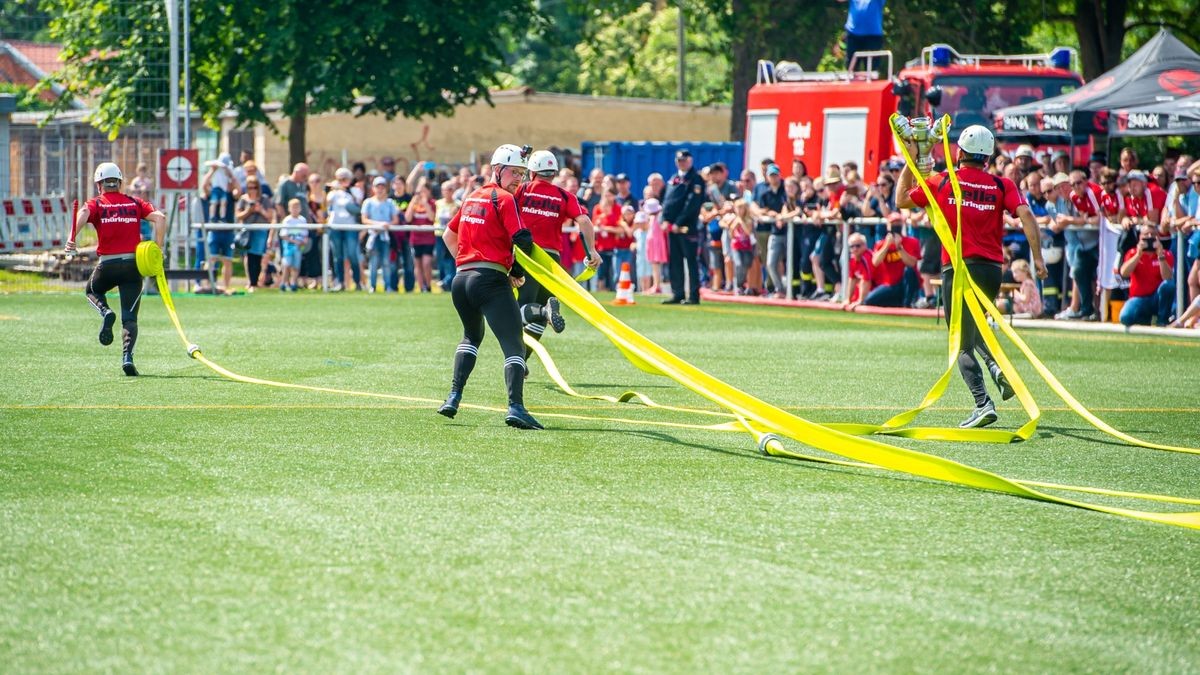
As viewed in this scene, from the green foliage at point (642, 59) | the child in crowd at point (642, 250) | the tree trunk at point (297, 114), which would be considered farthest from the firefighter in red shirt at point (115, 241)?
the green foliage at point (642, 59)

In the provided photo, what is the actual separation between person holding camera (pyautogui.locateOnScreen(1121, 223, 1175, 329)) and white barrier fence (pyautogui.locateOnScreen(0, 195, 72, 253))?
1730cm

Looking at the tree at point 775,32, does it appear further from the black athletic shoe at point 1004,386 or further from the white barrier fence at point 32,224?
the black athletic shoe at point 1004,386

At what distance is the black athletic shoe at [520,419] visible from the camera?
1061 cm

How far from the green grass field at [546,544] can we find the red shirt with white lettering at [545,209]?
1660 millimetres

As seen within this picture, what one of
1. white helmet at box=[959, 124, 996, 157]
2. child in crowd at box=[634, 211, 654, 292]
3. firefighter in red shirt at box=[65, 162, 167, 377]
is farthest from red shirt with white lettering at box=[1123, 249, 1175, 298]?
firefighter in red shirt at box=[65, 162, 167, 377]

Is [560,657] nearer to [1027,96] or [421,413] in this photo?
[421,413]

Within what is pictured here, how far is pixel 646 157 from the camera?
36.7 metres

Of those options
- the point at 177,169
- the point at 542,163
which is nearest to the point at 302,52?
the point at 177,169

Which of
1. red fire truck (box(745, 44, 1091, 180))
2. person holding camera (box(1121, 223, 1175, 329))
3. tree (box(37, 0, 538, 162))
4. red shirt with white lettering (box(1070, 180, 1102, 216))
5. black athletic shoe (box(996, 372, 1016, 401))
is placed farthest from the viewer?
tree (box(37, 0, 538, 162))

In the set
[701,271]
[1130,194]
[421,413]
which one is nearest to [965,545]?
[421,413]

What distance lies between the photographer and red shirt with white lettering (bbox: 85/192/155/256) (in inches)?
575

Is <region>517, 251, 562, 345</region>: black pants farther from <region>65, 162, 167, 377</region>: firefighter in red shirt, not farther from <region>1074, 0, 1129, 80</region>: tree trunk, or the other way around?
<region>1074, 0, 1129, 80</region>: tree trunk

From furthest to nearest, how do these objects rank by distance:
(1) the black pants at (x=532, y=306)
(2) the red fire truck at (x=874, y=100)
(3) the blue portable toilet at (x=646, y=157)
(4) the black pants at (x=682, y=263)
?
(3) the blue portable toilet at (x=646, y=157) → (4) the black pants at (x=682, y=263) → (2) the red fire truck at (x=874, y=100) → (1) the black pants at (x=532, y=306)

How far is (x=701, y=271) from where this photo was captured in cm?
2809
